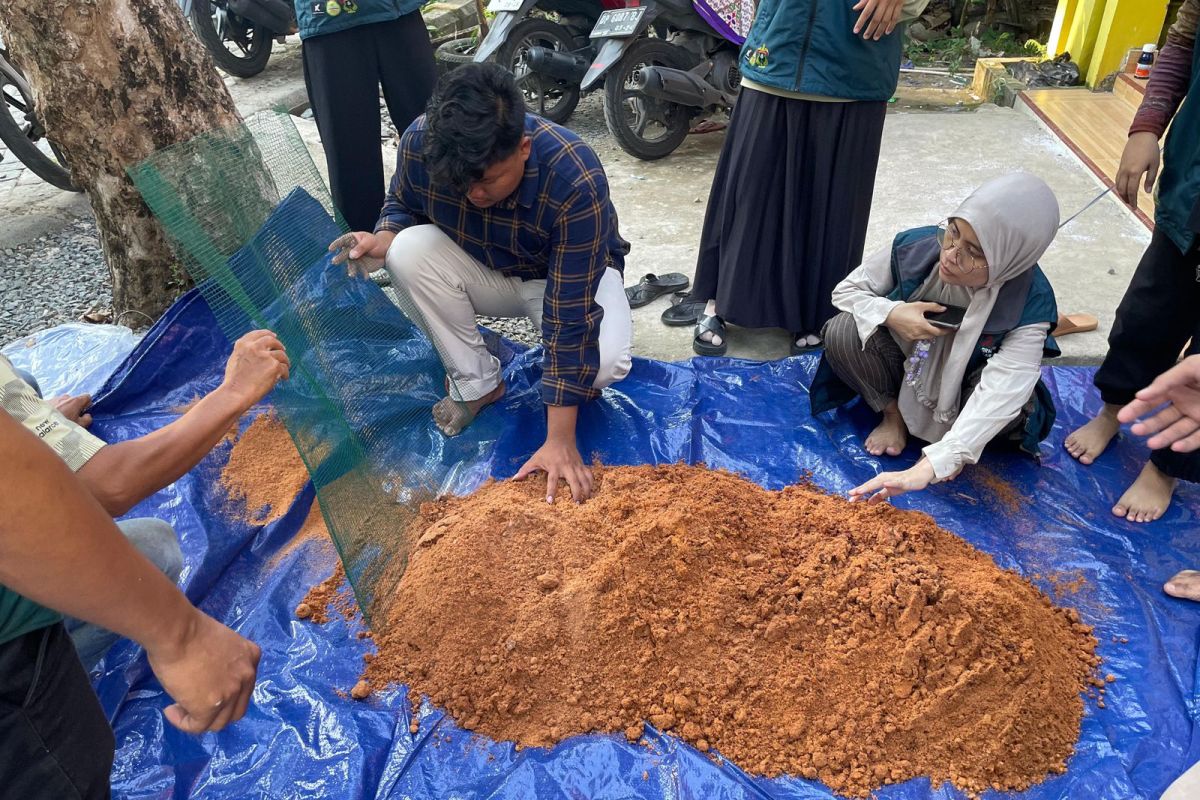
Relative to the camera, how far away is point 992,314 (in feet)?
6.14

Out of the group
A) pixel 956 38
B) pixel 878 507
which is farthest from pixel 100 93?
pixel 956 38

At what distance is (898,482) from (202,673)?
4.45ft

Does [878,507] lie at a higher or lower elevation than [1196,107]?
lower

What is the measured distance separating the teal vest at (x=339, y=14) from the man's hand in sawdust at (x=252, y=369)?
68.2 inches

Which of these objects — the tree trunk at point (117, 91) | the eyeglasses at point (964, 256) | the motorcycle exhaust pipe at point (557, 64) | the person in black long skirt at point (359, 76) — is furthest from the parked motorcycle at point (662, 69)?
the eyeglasses at point (964, 256)

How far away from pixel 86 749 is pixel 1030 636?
1535 millimetres

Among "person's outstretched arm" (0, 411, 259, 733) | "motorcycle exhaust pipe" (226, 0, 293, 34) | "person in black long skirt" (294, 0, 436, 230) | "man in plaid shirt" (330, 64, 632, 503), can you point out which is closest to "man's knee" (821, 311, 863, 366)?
"man in plaid shirt" (330, 64, 632, 503)

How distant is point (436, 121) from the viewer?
1.67 m

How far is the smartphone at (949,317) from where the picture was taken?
1.91 meters

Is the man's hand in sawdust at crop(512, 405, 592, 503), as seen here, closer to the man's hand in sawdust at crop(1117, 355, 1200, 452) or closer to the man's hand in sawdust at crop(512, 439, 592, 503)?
the man's hand in sawdust at crop(512, 439, 592, 503)

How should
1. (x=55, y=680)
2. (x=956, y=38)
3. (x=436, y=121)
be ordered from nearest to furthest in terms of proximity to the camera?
(x=55, y=680)
(x=436, y=121)
(x=956, y=38)

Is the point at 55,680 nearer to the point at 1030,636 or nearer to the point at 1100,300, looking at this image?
the point at 1030,636

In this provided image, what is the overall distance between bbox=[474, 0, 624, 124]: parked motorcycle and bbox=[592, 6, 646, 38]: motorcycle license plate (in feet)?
1.01

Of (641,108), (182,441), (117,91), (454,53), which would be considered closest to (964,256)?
(182,441)
